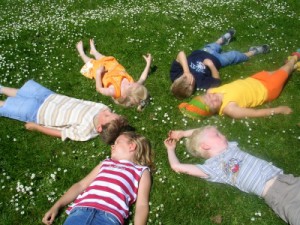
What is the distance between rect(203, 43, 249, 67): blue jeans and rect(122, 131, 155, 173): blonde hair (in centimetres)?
407

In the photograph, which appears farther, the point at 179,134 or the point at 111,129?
the point at 179,134

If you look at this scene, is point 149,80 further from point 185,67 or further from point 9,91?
point 9,91

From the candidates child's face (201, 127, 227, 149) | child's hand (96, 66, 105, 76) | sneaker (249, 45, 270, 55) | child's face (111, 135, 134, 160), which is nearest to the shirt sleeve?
child's hand (96, 66, 105, 76)

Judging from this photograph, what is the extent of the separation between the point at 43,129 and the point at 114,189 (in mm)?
2656

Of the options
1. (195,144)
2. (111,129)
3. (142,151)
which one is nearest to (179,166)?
(195,144)

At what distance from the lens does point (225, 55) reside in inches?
403

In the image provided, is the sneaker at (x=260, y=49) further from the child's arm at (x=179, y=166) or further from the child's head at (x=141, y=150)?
the child's head at (x=141, y=150)

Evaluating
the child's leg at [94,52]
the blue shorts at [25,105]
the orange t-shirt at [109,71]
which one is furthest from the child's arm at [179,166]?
the child's leg at [94,52]

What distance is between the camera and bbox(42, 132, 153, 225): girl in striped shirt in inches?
238

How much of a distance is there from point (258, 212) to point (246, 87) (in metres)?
3.36

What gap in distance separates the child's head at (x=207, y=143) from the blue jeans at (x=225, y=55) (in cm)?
347

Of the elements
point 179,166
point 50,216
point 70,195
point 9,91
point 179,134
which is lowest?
point 50,216

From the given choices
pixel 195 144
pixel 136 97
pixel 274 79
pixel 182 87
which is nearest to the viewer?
pixel 195 144

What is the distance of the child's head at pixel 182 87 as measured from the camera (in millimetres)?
8891
